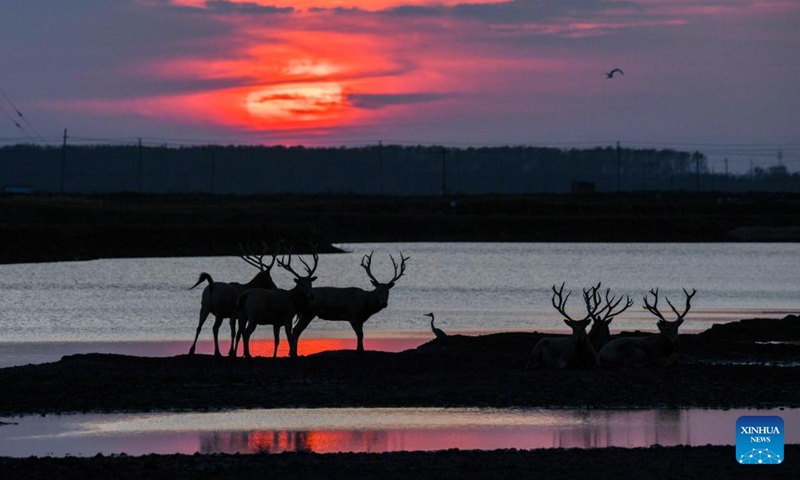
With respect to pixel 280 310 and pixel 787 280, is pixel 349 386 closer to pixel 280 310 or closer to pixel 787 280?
pixel 280 310

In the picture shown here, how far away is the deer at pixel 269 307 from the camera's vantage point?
23484mm

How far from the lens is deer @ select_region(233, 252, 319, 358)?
23.5 meters

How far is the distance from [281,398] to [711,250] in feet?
239

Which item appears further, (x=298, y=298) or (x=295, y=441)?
(x=298, y=298)

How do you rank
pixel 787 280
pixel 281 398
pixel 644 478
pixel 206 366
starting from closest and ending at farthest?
1. pixel 644 478
2. pixel 281 398
3. pixel 206 366
4. pixel 787 280

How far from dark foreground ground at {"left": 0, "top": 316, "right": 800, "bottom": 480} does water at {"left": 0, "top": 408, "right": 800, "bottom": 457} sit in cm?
66

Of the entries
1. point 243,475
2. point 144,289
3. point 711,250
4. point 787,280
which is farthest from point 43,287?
point 711,250

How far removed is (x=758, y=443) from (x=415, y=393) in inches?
247

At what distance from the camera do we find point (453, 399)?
19.4 meters

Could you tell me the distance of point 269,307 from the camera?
2373cm

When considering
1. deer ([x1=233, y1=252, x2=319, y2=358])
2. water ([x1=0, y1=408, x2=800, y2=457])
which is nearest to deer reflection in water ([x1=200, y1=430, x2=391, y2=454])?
water ([x1=0, y1=408, x2=800, y2=457])

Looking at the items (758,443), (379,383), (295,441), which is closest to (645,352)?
(379,383)

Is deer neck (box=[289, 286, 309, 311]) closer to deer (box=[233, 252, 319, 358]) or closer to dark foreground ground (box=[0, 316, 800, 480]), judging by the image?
deer (box=[233, 252, 319, 358])

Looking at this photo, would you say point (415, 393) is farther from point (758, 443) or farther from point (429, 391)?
point (758, 443)
